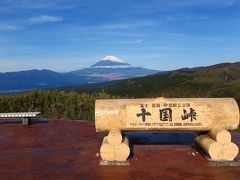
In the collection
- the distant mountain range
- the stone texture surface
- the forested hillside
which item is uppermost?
the distant mountain range

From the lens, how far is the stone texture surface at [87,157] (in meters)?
7.58

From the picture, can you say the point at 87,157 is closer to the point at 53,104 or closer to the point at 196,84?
the point at 53,104

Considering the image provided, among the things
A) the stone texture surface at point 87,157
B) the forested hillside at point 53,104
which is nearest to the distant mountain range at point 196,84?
the forested hillside at point 53,104

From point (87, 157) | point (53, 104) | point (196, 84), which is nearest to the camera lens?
point (87, 157)

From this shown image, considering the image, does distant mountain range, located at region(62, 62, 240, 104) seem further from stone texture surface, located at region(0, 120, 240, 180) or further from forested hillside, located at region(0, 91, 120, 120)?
stone texture surface, located at region(0, 120, 240, 180)

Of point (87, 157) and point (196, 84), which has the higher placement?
point (196, 84)

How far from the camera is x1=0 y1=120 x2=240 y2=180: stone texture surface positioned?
7578 millimetres

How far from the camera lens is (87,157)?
8.84 m

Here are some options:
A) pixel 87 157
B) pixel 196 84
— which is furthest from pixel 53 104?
pixel 196 84

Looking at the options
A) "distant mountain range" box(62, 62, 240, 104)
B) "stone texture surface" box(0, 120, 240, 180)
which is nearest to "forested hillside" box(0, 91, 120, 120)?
"stone texture surface" box(0, 120, 240, 180)

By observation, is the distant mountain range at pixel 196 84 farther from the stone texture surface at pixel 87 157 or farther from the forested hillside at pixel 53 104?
the stone texture surface at pixel 87 157

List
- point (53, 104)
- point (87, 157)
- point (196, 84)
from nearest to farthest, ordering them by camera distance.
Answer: point (87, 157) → point (53, 104) → point (196, 84)

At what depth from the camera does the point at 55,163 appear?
27.5 feet

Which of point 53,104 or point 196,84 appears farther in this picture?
point 196,84
